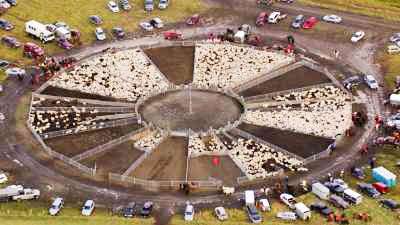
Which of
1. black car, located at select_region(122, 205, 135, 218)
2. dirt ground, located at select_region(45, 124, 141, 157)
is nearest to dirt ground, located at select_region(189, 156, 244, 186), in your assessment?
black car, located at select_region(122, 205, 135, 218)

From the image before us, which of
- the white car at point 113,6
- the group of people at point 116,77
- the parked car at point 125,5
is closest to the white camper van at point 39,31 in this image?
the group of people at point 116,77

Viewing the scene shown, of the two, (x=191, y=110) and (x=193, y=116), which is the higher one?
(x=191, y=110)

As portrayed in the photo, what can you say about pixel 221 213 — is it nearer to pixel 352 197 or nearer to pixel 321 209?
pixel 321 209

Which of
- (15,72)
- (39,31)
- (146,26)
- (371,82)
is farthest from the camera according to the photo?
(146,26)

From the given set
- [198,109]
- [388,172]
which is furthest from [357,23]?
[388,172]

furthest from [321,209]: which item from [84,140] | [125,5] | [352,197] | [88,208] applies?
[125,5]

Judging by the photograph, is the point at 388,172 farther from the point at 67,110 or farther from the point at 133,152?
the point at 67,110

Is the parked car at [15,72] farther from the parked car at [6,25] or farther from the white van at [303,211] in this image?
the white van at [303,211]

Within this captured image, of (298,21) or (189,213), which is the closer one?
(189,213)
